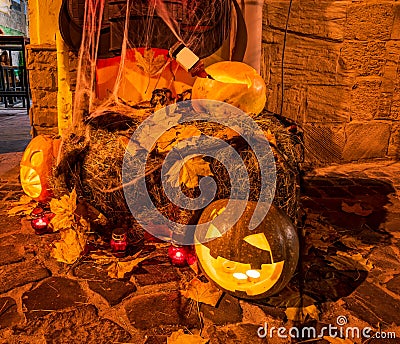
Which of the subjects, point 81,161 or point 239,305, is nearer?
point 239,305

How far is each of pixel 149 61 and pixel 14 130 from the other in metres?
4.81

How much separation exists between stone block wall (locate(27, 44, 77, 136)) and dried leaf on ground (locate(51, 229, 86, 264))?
2.66m

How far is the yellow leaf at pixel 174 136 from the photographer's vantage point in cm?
279

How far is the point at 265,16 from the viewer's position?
4953 millimetres

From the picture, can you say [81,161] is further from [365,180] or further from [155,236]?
[365,180]

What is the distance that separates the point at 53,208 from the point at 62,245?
0.30 m

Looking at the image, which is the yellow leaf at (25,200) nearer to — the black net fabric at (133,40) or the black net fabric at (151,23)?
the black net fabric at (133,40)

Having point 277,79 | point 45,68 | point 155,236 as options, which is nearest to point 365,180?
point 277,79

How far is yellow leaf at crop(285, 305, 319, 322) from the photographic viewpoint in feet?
6.89

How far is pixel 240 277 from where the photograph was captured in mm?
2174

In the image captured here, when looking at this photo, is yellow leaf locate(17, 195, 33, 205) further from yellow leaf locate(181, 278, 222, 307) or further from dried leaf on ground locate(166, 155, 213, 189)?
yellow leaf locate(181, 278, 222, 307)

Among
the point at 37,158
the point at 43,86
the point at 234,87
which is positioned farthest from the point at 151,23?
the point at 37,158

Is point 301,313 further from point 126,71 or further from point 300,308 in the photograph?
point 126,71

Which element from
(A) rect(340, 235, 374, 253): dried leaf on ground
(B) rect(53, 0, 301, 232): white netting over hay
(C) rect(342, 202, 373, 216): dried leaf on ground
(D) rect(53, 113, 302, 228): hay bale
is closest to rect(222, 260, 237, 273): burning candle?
(D) rect(53, 113, 302, 228): hay bale
